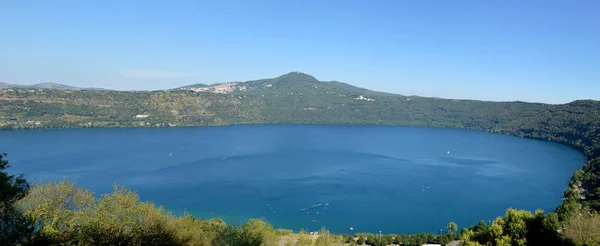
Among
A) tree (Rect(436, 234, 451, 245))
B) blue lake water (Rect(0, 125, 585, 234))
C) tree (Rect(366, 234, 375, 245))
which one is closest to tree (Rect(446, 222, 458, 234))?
blue lake water (Rect(0, 125, 585, 234))

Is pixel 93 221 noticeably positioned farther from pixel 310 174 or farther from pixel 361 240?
pixel 310 174

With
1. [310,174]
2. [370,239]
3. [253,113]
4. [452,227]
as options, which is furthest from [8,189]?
[253,113]

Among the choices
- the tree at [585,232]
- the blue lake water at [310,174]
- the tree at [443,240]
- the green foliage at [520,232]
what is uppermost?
the tree at [585,232]

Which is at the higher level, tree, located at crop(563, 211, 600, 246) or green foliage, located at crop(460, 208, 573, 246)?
tree, located at crop(563, 211, 600, 246)

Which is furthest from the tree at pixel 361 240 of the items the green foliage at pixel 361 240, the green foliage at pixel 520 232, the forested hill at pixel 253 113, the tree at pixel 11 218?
the forested hill at pixel 253 113

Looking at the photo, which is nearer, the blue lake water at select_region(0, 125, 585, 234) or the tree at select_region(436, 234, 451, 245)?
the tree at select_region(436, 234, 451, 245)

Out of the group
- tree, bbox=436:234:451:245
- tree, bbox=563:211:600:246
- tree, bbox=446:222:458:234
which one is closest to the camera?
tree, bbox=563:211:600:246

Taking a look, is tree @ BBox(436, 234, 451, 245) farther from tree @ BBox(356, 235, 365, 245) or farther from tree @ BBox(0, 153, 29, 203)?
tree @ BBox(0, 153, 29, 203)

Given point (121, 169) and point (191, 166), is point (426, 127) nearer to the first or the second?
point (191, 166)

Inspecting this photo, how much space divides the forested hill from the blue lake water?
37.0 ft

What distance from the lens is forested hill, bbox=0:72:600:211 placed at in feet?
380

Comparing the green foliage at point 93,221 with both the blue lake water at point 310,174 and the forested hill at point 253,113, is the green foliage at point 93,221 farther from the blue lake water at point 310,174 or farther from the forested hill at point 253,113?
the forested hill at point 253,113

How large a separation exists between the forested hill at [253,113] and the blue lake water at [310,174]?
11280 millimetres

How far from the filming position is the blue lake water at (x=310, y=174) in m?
45.8
